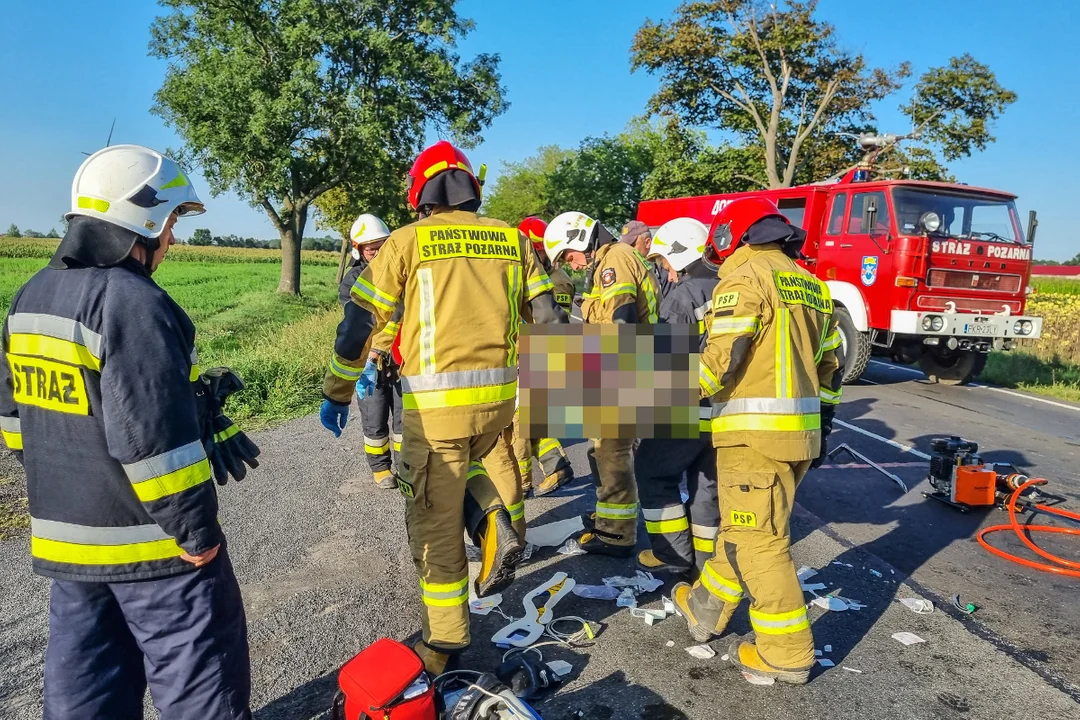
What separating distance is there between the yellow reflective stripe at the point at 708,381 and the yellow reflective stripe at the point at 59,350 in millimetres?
2128

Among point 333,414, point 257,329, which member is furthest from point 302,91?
point 333,414

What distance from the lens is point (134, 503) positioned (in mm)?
2014

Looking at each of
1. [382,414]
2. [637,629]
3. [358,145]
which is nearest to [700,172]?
[358,145]

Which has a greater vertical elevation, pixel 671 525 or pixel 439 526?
pixel 439 526

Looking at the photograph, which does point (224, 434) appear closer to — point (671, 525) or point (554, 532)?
point (671, 525)

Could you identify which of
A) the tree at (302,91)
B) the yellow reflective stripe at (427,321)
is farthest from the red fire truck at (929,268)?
the tree at (302,91)

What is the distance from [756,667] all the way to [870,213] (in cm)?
862

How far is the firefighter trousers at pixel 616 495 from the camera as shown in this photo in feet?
13.7

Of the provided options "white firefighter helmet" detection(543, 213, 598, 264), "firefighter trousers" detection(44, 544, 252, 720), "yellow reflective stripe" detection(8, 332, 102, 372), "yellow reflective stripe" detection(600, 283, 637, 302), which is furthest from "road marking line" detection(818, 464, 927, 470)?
"yellow reflective stripe" detection(8, 332, 102, 372)

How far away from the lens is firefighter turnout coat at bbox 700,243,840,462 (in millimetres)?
2891

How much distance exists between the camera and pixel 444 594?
2.87 meters

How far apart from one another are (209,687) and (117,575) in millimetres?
413

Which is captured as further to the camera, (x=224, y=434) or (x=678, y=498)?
(x=678, y=498)

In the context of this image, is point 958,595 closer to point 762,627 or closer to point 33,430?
point 762,627
